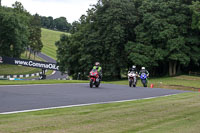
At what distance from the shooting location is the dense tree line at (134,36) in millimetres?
52781

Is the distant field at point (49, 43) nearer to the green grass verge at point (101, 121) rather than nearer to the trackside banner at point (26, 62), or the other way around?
the trackside banner at point (26, 62)

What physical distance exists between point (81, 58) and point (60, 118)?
147 feet

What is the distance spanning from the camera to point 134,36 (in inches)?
2295

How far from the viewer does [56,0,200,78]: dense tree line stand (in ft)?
173

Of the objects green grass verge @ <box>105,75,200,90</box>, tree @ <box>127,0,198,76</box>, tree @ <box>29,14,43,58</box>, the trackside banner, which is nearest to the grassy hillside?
tree @ <box>29,14,43,58</box>

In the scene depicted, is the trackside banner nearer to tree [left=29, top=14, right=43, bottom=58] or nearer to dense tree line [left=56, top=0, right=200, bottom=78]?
dense tree line [left=56, top=0, right=200, bottom=78]

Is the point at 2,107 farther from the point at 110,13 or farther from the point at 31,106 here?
the point at 110,13

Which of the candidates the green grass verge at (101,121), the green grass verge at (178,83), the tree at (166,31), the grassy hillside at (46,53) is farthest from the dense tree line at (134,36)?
the green grass verge at (101,121)

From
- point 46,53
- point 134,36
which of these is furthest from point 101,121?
point 46,53

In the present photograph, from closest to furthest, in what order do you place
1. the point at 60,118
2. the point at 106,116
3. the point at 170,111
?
the point at 60,118, the point at 106,116, the point at 170,111

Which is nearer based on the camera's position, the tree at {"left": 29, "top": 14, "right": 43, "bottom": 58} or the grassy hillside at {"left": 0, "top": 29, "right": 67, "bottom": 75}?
the grassy hillside at {"left": 0, "top": 29, "right": 67, "bottom": 75}

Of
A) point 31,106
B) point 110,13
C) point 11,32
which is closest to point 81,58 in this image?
point 110,13

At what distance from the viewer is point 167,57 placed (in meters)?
54.9

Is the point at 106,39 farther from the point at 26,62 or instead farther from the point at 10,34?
the point at 10,34
